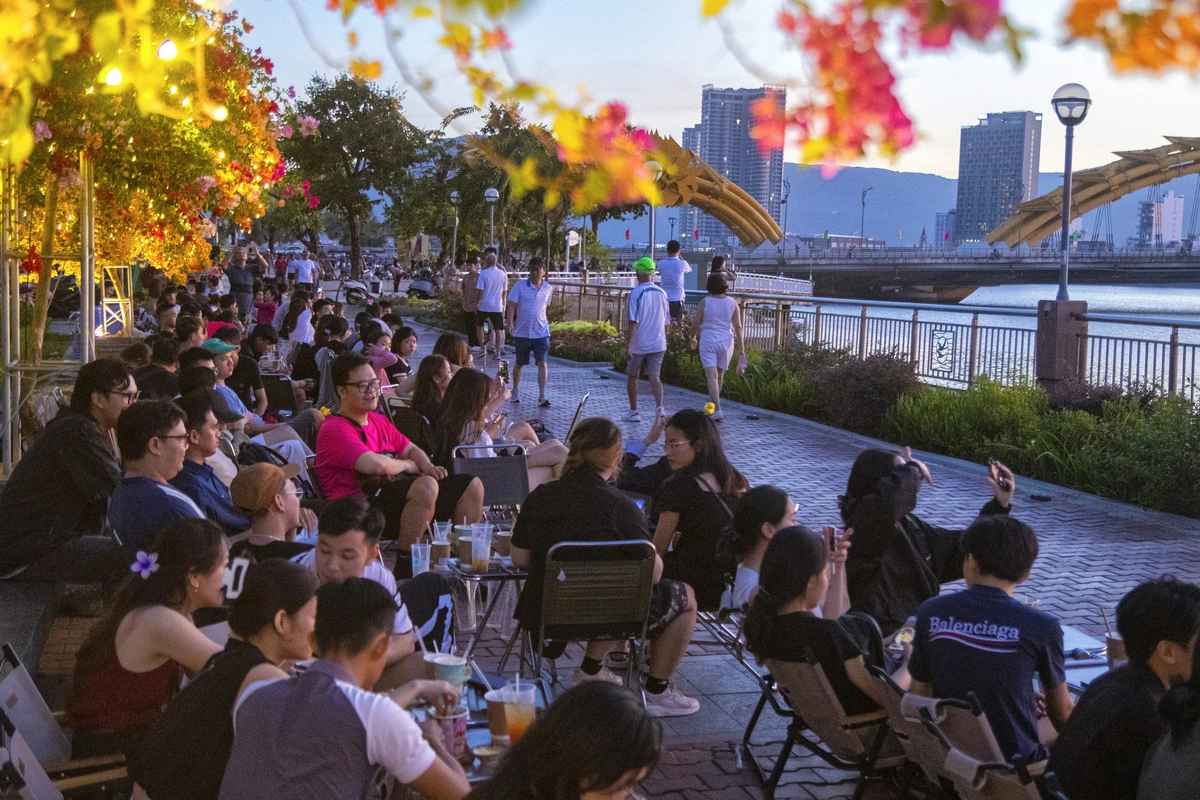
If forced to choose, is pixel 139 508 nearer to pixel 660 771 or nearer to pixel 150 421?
pixel 150 421

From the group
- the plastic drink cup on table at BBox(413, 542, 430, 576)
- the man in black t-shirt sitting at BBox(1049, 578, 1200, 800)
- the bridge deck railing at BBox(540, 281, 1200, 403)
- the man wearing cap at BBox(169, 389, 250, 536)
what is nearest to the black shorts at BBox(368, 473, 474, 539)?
the man wearing cap at BBox(169, 389, 250, 536)

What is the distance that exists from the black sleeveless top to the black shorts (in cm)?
365

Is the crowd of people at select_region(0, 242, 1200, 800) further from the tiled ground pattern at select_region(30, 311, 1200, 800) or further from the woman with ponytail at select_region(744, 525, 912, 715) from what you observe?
the tiled ground pattern at select_region(30, 311, 1200, 800)

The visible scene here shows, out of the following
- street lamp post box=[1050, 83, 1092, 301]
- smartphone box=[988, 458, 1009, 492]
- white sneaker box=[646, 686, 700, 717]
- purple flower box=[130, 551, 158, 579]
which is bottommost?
white sneaker box=[646, 686, 700, 717]

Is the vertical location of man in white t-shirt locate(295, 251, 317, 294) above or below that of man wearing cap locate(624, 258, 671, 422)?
above

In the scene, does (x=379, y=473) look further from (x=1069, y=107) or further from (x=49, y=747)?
(x=1069, y=107)

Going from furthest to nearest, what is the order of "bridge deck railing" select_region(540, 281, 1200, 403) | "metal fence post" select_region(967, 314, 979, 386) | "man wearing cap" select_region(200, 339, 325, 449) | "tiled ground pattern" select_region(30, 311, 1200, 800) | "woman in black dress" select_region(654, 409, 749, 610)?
"metal fence post" select_region(967, 314, 979, 386)
"bridge deck railing" select_region(540, 281, 1200, 403)
"man wearing cap" select_region(200, 339, 325, 449)
"woman in black dress" select_region(654, 409, 749, 610)
"tiled ground pattern" select_region(30, 311, 1200, 800)

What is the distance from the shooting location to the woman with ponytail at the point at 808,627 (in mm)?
4211

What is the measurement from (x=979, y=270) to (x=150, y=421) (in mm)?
78585

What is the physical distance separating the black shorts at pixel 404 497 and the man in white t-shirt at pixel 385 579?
1.95m

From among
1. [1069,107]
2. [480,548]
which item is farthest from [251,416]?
[1069,107]

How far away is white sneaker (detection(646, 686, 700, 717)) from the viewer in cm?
538

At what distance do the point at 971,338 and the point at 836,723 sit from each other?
10506 mm

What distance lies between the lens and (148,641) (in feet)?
12.1
